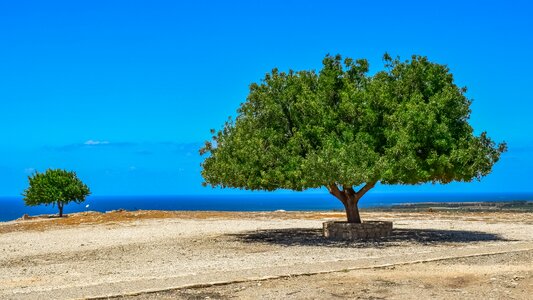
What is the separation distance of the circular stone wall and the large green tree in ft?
6.11

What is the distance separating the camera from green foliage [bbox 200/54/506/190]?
2892 centimetres

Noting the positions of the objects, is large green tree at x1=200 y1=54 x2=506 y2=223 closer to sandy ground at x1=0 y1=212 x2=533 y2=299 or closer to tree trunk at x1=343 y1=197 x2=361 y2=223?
tree trunk at x1=343 y1=197 x2=361 y2=223

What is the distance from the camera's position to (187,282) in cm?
1744

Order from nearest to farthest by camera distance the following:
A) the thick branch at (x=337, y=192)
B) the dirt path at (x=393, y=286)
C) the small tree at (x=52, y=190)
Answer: the dirt path at (x=393, y=286)
the thick branch at (x=337, y=192)
the small tree at (x=52, y=190)

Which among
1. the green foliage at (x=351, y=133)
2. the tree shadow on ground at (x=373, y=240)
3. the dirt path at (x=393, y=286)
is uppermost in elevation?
the green foliage at (x=351, y=133)

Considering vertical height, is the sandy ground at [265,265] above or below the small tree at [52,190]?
below

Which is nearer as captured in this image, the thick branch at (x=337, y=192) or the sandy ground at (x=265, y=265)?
the sandy ground at (x=265, y=265)

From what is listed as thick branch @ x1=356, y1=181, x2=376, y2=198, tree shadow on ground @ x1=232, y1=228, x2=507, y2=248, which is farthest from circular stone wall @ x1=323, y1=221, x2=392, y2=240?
thick branch @ x1=356, y1=181, x2=376, y2=198

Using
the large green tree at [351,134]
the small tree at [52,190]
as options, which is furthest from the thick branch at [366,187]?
the small tree at [52,190]

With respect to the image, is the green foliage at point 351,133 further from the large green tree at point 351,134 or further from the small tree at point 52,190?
the small tree at point 52,190

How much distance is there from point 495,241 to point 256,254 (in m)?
12.1

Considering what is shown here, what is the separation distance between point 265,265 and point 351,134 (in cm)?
1046

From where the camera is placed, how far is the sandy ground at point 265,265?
16344mm

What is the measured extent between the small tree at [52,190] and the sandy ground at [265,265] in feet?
89.5
